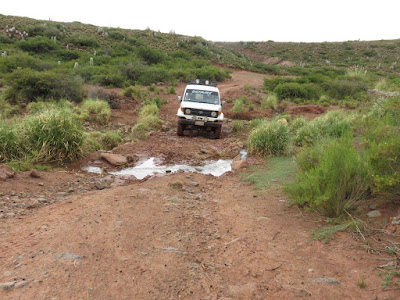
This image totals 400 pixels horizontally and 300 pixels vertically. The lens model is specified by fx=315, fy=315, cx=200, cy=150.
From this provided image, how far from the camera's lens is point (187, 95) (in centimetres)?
1247

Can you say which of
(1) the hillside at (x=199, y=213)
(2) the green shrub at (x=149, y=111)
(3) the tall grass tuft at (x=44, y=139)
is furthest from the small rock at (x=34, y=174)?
(2) the green shrub at (x=149, y=111)

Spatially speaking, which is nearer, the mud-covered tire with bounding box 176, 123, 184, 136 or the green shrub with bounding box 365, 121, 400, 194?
the green shrub with bounding box 365, 121, 400, 194

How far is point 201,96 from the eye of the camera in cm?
1247

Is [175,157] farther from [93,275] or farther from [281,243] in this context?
[93,275]

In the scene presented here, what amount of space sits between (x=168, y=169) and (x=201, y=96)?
15.3 ft

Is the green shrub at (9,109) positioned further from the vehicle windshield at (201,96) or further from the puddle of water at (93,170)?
the vehicle windshield at (201,96)

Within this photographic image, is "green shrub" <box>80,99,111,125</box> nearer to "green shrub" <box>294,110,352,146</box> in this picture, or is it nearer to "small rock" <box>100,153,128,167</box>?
"small rock" <box>100,153,128,167</box>

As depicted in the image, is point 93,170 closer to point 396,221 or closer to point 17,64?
point 396,221

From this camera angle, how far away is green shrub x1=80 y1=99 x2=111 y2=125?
1345 centimetres

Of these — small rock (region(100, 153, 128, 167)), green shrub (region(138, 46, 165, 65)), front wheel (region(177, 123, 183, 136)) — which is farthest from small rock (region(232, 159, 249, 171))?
green shrub (region(138, 46, 165, 65))

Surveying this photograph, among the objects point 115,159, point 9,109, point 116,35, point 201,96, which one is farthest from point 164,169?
point 116,35

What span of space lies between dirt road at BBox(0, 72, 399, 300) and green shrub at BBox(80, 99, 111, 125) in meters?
7.22

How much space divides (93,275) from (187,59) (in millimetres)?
37471

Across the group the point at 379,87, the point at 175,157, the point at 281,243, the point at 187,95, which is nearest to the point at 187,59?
the point at 379,87
